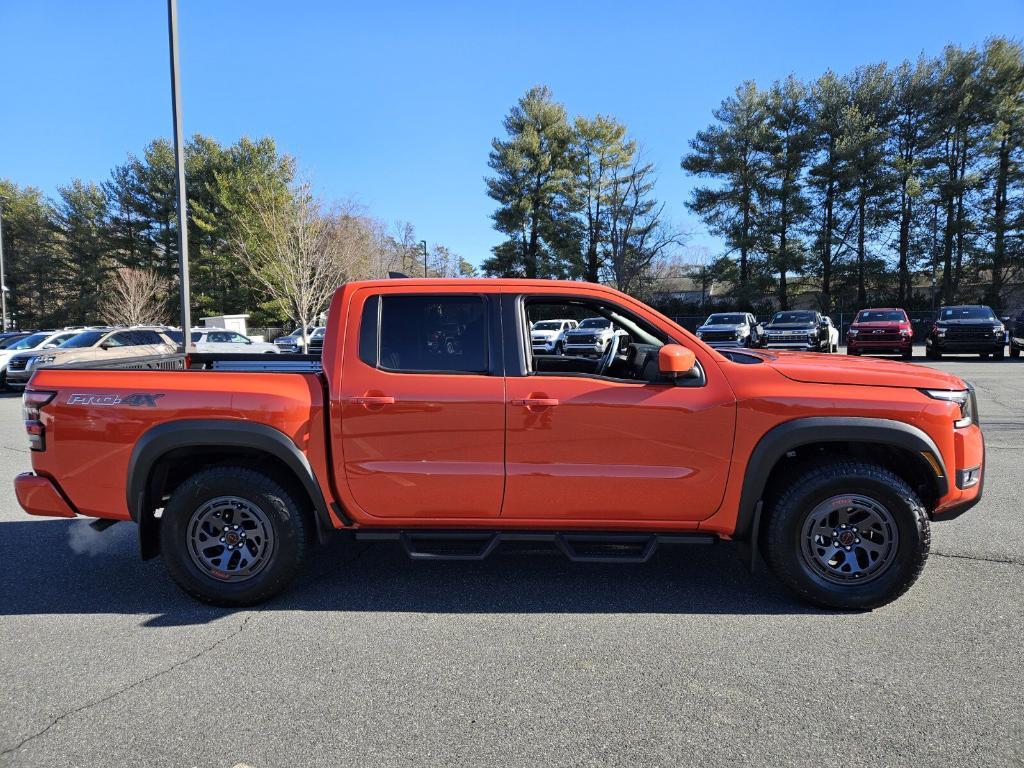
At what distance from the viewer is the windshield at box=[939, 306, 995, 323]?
22188mm

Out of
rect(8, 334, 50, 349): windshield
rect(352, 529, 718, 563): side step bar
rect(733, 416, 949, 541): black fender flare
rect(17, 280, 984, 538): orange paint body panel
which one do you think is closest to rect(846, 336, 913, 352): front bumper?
rect(17, 280, 984, 538): orange paint body panel

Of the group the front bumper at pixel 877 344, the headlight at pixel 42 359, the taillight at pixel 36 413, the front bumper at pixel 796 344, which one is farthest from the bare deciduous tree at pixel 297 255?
the taillight at pixel 36 413

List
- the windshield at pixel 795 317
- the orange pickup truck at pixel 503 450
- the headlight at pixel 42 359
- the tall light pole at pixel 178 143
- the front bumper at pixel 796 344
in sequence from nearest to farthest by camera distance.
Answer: the orange pickup truck at pixel 503 450, the tall light pole at pixel 178 143, the headlight at pixel 42 359, the front bumper at pixel 796 344, the windshield at pixel 795 317

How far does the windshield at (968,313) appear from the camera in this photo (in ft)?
72.8

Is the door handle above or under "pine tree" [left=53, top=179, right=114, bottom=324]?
under

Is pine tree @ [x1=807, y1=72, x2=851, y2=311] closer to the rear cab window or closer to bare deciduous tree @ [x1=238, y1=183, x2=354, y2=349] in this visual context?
bare deciduous tree @ [x1=238, y1=183, x2=354, y2=349]

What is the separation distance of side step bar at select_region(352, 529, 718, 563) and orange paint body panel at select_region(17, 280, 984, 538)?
2.2 inches

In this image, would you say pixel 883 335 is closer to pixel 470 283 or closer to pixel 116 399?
pixel 470 283

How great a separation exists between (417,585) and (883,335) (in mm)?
22255

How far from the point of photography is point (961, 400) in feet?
12.1

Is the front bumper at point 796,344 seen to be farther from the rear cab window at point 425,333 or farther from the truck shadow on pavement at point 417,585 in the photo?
the rear cab window at point 425,333

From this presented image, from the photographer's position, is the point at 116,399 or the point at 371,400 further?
the point at 116,399

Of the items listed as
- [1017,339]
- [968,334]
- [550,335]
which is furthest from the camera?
[550,335]

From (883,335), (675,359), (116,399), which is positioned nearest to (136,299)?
(883,335)
